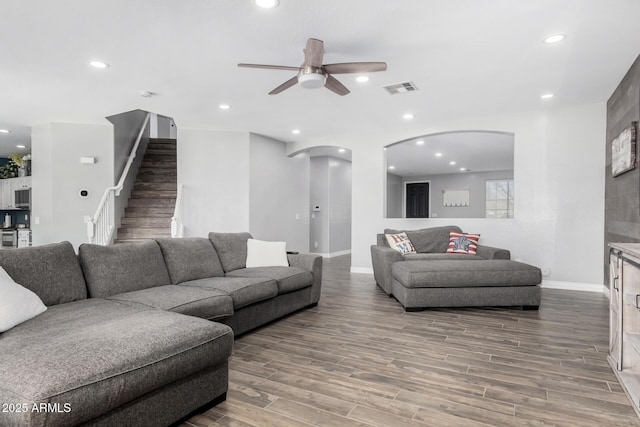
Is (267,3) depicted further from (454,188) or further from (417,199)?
(417,199)

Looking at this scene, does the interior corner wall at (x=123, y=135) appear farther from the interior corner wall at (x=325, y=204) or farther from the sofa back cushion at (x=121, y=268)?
the interior corner wall at (x=325, y=204)

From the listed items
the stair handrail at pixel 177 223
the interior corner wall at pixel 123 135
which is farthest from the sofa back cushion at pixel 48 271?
the interior corner wall at pixel 123 135

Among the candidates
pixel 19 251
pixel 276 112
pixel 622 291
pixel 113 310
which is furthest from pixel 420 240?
pixel 19 251

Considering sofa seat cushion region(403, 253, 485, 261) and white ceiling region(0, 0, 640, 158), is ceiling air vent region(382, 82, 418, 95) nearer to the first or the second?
white ceiling region(0, 0, 640, 158)

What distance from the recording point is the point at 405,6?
8.70ft

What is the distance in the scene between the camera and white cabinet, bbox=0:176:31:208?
8.00m

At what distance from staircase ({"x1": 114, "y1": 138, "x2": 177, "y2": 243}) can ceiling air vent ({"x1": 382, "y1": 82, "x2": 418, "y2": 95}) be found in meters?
4.58

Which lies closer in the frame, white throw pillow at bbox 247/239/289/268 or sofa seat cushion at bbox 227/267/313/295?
sofa seat cushion at bbox 227/267/313/295

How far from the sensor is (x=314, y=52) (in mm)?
2961

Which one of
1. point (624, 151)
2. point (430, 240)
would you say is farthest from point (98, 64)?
point (624, 151)

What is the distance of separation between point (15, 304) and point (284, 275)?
2.17 m

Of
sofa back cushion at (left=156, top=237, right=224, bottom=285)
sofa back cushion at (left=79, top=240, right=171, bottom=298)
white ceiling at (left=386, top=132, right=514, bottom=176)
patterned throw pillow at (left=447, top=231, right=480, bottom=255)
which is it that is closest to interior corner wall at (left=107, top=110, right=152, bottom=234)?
sofa back cushion at (left=156, top=237, right=224, bottom=285)

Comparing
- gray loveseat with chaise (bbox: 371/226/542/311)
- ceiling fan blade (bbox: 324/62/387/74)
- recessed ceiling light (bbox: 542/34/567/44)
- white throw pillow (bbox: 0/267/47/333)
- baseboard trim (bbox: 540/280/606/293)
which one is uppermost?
recessed ceiling light (bbox: 542/34/567/44)

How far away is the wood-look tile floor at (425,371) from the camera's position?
6.47ft
